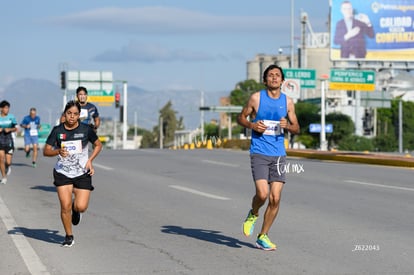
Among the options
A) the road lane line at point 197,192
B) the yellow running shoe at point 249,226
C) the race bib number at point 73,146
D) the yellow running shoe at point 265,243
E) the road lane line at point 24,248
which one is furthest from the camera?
the road lane line at point 197,192

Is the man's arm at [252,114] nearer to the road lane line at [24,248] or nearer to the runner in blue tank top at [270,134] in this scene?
the runner in blue tank top at [270,134]

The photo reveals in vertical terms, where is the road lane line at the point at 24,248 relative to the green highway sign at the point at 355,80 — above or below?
below

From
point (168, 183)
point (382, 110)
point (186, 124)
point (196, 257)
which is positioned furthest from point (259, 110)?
point (382, 110)

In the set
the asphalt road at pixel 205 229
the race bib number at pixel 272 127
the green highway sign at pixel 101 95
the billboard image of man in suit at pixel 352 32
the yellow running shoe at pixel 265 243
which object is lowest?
the asphalt road at pixel 205 229

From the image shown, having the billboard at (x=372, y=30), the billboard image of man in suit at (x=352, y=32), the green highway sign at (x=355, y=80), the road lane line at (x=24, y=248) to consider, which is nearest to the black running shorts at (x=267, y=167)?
the road lane line at (x=24, y=248)

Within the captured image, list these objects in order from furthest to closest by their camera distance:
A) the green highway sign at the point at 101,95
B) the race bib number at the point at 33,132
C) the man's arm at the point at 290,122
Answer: the green highway sign at the point at 101,95
the race bib number at the point at 33,132
the man's arm at the point at 290,122

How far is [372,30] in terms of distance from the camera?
5672 cm

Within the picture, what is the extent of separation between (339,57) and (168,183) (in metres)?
39.3

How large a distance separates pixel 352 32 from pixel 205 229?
47170mm

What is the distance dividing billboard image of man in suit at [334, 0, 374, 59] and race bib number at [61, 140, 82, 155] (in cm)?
4829

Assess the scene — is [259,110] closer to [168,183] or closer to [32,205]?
[32,205]

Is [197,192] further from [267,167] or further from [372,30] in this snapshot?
[372,30]

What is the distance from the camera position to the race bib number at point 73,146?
31.9 ft

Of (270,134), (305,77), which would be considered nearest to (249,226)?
(270,134)
